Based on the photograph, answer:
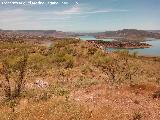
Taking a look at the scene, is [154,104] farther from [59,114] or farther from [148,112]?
[59,114]

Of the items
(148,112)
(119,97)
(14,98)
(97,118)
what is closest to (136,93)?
(119,97)

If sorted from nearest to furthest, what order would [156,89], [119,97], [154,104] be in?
[154,104] < [119,97] < [156,89]

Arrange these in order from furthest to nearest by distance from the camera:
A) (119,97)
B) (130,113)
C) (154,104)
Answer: (119,97)
(154,104)
(130,113)

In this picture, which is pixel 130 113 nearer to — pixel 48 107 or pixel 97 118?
pixel 97 118

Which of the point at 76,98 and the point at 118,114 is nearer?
the point at 118,114

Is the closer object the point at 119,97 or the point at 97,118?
the point at 97,118

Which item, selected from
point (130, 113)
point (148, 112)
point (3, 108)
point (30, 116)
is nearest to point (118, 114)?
point (130, 113)

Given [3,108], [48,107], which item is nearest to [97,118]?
[48,107]

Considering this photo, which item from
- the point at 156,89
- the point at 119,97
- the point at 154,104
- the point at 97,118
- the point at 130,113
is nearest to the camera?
the point at 97,118
